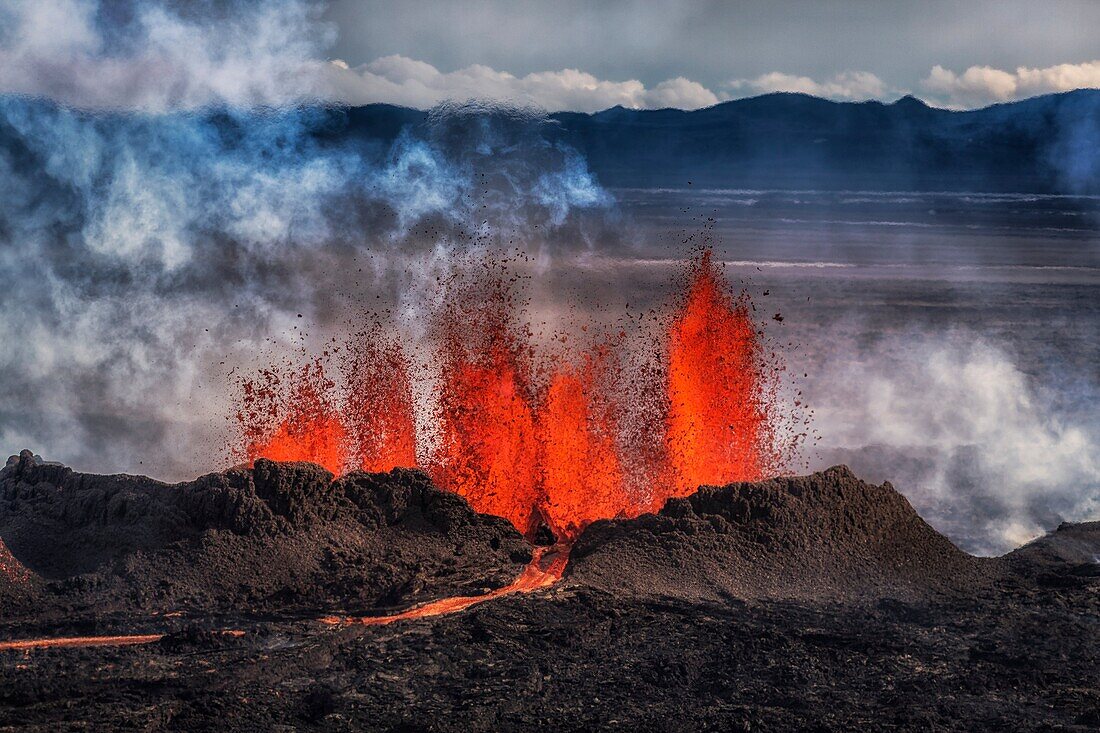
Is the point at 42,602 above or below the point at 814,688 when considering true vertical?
above

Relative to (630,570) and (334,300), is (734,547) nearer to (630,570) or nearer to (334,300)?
(630,570)

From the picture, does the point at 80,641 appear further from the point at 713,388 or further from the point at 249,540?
the point at 713,388

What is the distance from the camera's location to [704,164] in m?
89.9

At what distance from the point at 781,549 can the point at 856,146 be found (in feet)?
289

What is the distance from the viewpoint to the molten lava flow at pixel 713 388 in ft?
60.3

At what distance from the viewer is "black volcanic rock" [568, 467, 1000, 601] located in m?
13.8

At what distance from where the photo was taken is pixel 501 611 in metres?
12.7

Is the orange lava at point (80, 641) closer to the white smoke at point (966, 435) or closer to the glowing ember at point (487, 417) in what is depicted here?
the glowing ember at point (487, 417)

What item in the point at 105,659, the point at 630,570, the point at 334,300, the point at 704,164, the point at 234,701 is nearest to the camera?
the point at 234,701

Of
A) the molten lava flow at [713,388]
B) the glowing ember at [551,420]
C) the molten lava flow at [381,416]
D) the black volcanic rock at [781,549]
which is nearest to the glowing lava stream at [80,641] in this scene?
the black volcanic rock at [781,549]

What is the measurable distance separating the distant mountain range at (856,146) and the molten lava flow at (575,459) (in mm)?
58932

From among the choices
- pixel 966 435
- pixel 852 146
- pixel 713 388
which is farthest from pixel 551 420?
pixel 852 146

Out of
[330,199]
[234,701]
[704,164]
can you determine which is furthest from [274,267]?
[704,164]

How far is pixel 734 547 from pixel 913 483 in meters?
6.57
